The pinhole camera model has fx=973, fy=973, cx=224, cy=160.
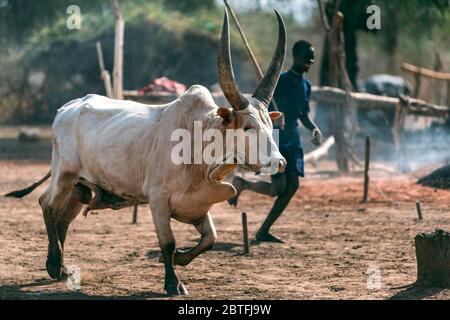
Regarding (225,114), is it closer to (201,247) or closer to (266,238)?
(201,247)

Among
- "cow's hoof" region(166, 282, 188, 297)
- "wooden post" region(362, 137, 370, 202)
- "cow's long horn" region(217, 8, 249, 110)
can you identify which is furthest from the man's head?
"wooden post" region(362, 137, 370, 202)

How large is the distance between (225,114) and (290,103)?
269 cm

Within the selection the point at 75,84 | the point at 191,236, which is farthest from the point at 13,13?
the point at 191,236

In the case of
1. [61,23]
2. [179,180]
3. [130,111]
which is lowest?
[179,180]

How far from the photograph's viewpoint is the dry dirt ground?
295 inches

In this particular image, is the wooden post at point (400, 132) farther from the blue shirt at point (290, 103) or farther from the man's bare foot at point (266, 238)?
the blue shirt at point (290, 103)

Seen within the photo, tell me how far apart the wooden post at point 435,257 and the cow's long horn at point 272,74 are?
1.55m

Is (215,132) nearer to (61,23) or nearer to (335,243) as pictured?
(335,243)

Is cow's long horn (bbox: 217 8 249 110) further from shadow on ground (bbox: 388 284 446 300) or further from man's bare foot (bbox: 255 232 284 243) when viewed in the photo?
man's bare foot (bbox: 255 232 284 243)

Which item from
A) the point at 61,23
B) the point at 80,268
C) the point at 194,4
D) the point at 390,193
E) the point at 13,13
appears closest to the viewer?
the point at 80,268

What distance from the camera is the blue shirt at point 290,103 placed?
953 cm

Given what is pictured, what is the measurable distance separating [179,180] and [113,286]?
108cm

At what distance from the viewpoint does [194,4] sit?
29.7m
